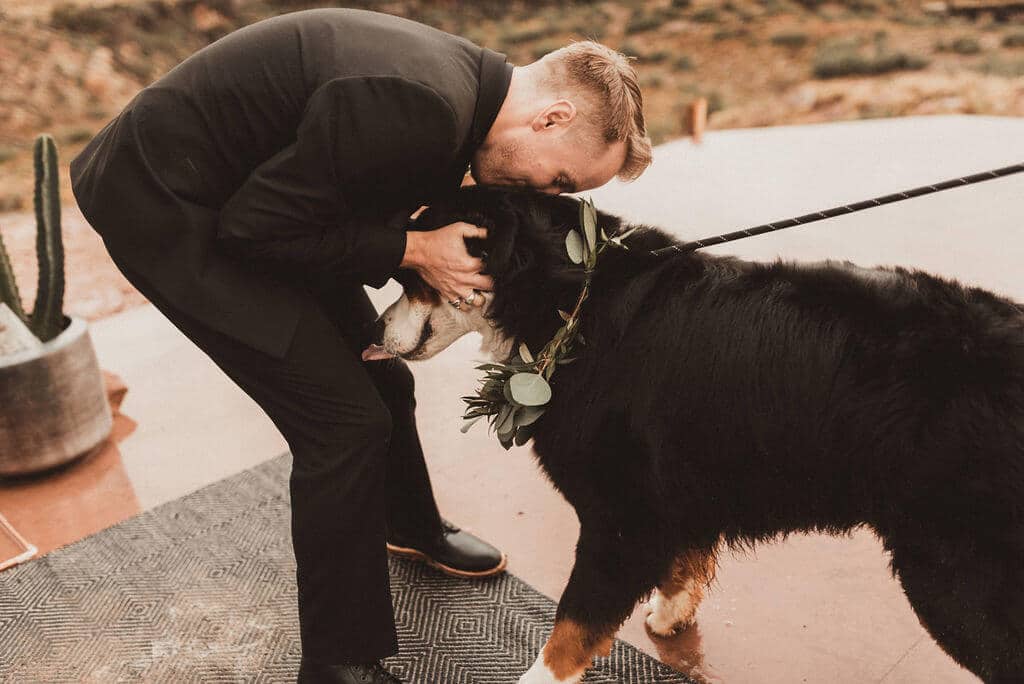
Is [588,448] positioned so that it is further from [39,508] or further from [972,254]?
[972,254]

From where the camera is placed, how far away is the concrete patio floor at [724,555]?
7.36 feet

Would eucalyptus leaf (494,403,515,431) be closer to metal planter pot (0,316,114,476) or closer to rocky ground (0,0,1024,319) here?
metal planter pot (0,316,114,476)

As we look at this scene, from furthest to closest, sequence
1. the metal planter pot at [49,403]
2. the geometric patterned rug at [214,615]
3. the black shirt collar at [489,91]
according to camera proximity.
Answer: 1. the metal planter pot at [49,403]
2. the geometric patterned rug at [214,615]
3. the black shirt collar at [489,91]

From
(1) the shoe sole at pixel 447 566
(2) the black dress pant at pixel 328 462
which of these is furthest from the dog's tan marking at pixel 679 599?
(2) the black dress pant at pixel 328 462

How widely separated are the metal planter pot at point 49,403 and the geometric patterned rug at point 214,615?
541 millimetres

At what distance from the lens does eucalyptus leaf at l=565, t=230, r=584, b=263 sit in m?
1.82

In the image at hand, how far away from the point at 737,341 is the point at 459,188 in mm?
722

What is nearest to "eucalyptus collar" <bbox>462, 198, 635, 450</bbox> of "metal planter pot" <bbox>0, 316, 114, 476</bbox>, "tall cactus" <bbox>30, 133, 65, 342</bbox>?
"metal planter pot" <bbox>0, 316, 114, 476</bbox>

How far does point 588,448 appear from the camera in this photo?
6.11 feet

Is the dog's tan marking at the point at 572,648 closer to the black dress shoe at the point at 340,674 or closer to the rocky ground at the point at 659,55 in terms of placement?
the black dress shoe at the point at 340,674

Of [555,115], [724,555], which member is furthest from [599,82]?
[724,555]

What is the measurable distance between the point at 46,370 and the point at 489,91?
228cm

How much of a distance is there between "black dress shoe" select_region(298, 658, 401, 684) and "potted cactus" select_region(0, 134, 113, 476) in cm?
174


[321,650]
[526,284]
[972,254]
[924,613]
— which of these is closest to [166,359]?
[321,650]
